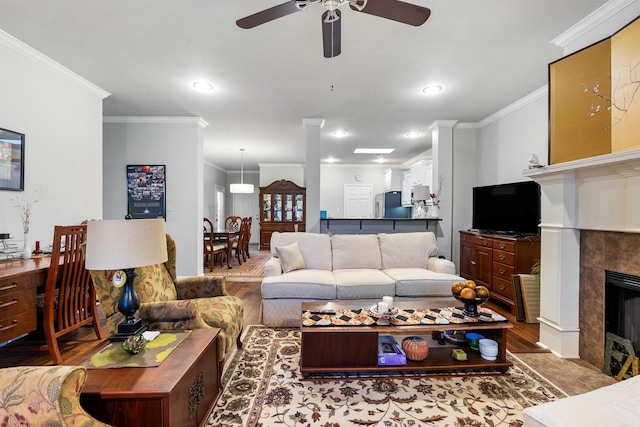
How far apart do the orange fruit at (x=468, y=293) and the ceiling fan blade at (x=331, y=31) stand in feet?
6.49

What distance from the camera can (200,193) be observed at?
15.5 feet

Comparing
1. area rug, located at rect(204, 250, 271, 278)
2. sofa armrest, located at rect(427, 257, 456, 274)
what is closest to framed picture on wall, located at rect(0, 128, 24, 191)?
area rug, located at rect(204, 250, 271, 278)

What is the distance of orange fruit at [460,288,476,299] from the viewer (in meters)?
2.10

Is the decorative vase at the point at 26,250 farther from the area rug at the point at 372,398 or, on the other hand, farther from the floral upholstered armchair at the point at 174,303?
the area rug at the point at 372,398

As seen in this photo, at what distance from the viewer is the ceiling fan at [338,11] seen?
4.97 ft

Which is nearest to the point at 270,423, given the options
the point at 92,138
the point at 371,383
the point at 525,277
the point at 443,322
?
the point at 371,383

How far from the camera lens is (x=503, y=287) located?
3.40 meters

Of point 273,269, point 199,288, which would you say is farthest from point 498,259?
point 199,288

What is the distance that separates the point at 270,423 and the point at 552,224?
262cm

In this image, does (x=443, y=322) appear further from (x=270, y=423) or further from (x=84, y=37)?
(x=84, y=37)

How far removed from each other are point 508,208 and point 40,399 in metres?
4.41

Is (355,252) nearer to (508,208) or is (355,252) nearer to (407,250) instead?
(407,250)

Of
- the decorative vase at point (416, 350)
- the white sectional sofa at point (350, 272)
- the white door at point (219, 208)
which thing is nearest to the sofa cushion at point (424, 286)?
the white sectional sofa at point (350, 272)

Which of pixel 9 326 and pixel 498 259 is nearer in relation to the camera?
pixel 9 326
